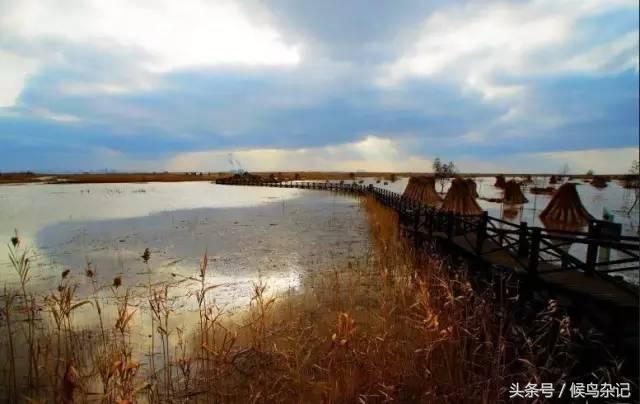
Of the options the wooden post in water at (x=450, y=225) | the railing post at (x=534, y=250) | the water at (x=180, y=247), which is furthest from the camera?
the wooden post in water at (x=450, y=225)

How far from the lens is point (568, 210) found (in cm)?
2284

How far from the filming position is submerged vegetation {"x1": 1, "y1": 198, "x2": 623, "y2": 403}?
13.0ft

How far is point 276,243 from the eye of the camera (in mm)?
15812

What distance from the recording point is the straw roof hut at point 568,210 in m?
22.4

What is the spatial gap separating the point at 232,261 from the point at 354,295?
5912mm

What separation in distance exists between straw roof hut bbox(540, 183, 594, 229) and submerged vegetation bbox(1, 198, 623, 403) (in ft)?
65.4

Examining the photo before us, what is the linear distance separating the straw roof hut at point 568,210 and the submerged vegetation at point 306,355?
65.4ft

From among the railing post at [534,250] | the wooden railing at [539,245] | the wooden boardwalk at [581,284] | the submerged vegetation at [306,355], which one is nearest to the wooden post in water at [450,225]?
the wooden railing at [539,245]

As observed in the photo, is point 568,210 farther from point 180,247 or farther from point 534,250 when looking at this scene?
point 180,247

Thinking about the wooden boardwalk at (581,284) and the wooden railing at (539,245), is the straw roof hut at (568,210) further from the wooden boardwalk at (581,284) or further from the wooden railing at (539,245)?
the wooden boardwalk at (581,284)

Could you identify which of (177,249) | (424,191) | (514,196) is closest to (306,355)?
(177,249)

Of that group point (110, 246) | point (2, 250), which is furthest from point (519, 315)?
point (2, 250)

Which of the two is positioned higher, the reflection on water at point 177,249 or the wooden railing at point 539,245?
the wooden railing at point 539,245

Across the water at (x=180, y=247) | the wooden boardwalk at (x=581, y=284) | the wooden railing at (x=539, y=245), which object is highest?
the wooden railing at (x=539, y=245)
